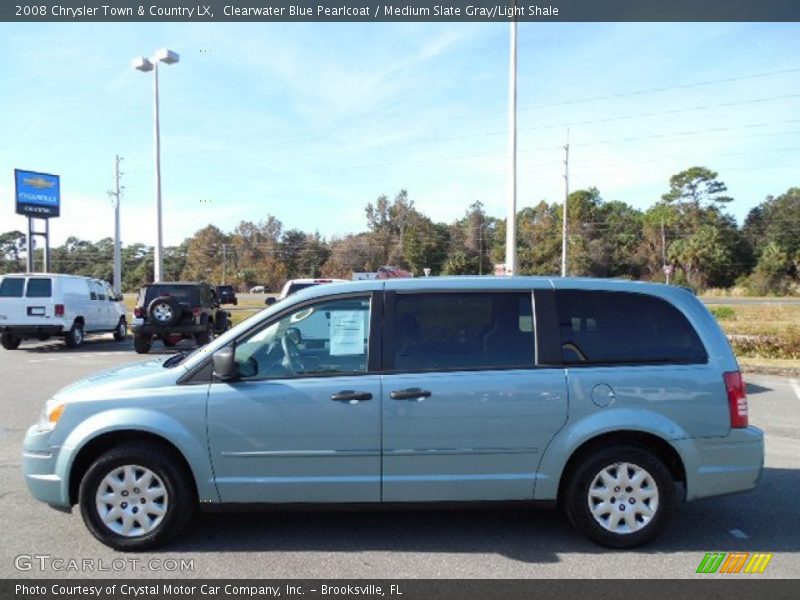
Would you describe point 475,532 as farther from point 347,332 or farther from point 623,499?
point 347,332

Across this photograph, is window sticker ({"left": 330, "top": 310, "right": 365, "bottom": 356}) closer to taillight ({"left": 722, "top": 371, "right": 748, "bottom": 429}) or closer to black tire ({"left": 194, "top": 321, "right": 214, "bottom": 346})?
taillight ({"left": 722, "top": 371, "right": 748, "bottom": 429})

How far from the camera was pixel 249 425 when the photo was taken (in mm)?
4043

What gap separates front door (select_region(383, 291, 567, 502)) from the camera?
406 cm

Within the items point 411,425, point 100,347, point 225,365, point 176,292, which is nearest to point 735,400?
point 411,425

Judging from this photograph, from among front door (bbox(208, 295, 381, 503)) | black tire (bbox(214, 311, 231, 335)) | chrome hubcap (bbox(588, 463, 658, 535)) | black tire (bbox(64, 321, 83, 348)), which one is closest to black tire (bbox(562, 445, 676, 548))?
chrome hubcap (bbox(588, 463, 658, 535))

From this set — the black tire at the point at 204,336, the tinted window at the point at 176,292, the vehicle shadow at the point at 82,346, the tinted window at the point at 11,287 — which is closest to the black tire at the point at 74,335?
the vehicle shadow at the point at 82,346

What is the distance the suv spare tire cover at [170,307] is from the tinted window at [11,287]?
4.18 metres

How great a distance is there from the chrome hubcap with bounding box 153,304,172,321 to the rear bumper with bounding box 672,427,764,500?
1327cm

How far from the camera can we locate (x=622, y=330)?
14.3 feet

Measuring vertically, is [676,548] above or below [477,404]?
below

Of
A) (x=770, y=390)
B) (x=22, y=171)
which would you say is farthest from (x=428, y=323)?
(x=22, y=171)

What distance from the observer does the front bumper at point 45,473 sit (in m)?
4.09

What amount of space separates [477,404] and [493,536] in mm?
1006
